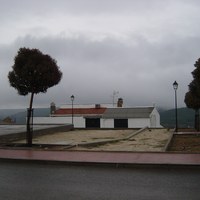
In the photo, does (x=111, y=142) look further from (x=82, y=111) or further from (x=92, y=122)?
(x=82, y=111)

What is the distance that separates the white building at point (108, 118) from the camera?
189ft

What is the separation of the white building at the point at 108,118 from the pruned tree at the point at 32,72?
38597 mm

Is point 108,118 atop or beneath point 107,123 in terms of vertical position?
atop

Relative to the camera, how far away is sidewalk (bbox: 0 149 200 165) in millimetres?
12086

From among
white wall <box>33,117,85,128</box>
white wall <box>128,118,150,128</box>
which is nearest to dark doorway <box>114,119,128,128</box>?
white wall <box>128,118,150,128</box>

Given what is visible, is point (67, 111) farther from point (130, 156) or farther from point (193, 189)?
point (193, 189)

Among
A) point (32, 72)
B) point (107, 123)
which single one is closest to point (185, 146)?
point (32, 72)

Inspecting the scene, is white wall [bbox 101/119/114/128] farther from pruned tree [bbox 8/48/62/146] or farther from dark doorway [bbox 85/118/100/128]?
pruned tree [bbox 8/48/62/146]

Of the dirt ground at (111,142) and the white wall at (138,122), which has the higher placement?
the white wall at (138,122)

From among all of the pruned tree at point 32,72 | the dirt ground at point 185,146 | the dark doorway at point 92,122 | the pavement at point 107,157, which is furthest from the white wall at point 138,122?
the pavement at point 107,157

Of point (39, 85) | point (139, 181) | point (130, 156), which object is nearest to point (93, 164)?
point (130, 156)

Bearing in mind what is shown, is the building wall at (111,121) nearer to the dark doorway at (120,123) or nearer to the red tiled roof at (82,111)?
the dark doorway at (120,123)

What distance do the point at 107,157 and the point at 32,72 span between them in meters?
6.63

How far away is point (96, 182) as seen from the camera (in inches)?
376
